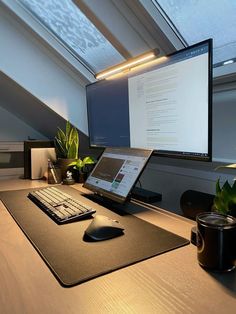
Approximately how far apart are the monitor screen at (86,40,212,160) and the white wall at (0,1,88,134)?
511 mm

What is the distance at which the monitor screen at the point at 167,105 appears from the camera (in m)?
0.87

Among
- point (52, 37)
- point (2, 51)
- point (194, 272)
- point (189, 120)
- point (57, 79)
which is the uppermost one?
point (52, 37)

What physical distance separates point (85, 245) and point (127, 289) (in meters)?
0.21

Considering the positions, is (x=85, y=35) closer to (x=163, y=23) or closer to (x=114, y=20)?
(x=114, y=20)

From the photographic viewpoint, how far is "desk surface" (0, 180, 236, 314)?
0.44 m

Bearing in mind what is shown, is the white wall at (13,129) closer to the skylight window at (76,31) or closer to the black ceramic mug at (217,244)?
the skylight window at (76,31)

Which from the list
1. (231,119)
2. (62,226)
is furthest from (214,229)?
(231,119)

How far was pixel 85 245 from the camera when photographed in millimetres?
670

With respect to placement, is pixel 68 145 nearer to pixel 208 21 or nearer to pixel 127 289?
pixel 208 21

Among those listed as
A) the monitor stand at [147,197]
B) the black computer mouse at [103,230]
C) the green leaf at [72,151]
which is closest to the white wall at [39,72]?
the green leaf at [72,151]

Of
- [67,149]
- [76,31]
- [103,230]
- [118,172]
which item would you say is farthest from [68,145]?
[103,230]

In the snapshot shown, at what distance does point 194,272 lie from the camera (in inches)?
21.6

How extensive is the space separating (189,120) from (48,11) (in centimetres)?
131

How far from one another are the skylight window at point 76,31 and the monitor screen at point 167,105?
1.54ft
